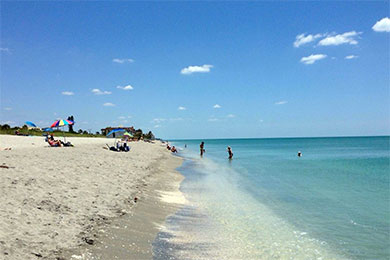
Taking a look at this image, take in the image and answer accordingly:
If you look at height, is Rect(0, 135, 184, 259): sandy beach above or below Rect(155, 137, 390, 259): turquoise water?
above

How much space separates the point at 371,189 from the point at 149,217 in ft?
52.7

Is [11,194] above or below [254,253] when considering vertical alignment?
above

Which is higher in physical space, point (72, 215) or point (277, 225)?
point (72, 215)

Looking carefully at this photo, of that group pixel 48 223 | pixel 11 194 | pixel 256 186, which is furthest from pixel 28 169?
pixel 256 186

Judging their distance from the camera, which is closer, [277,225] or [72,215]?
[72,215]

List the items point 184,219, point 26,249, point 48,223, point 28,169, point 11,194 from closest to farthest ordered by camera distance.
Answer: point 26,249
point 48,223
point 11,194
point 184,219
point 28,169

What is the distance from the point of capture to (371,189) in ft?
59.4

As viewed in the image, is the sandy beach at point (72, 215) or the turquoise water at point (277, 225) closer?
the sandy beach at point (72, 215)

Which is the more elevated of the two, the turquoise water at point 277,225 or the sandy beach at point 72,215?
the sandy beach at point 72,215

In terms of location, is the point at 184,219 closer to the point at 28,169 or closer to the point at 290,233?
the point at 290,233

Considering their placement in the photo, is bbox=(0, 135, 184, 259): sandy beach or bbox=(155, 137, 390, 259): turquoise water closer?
bbox=(0, 135, 184, 259): sandy beach

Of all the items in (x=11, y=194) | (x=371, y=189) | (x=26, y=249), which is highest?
(x=11, y=194)

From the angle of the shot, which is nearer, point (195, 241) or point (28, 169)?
point (195, 241)

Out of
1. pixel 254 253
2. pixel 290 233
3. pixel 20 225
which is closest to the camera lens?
pixel 20 225
